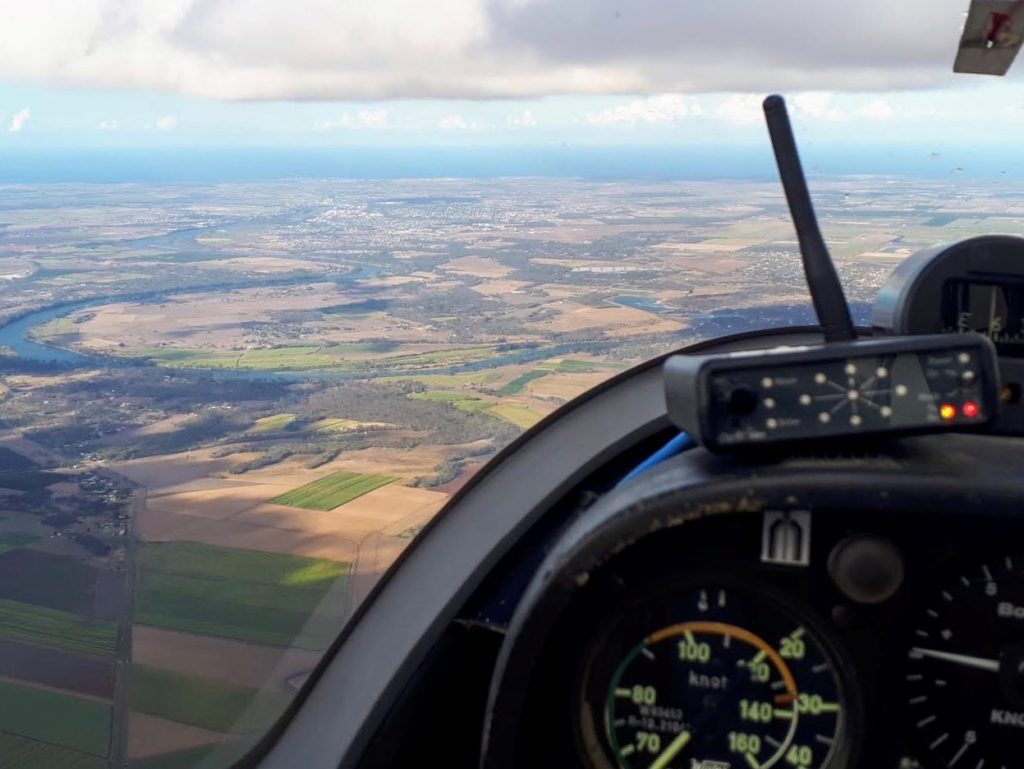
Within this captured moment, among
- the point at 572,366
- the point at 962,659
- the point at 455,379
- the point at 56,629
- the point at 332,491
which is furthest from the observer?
the point at 455,379

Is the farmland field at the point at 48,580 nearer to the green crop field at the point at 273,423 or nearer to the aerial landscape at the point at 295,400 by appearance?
the aerial landscape at the point at 295,400

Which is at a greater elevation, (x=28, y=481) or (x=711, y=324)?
(x=711, y=324)

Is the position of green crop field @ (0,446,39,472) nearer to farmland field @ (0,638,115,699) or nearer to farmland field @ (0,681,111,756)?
farmland field @ (0,638,115,699)

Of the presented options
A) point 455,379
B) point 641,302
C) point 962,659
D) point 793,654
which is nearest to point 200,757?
point 793,654

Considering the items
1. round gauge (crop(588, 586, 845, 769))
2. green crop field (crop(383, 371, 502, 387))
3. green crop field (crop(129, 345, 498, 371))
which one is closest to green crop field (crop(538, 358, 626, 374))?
green crop field (crop(383, 371, 502, 387))

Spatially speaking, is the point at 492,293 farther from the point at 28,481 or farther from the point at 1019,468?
the point at 1019,468

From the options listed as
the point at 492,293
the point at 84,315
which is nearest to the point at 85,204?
the point at 84,315

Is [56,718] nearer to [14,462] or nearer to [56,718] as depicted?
[56,718]
